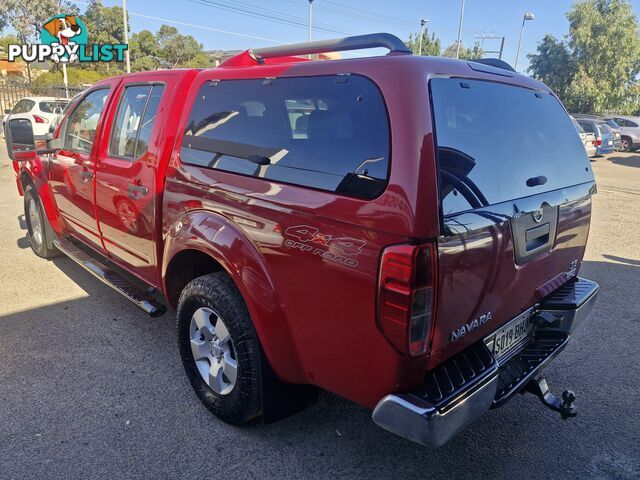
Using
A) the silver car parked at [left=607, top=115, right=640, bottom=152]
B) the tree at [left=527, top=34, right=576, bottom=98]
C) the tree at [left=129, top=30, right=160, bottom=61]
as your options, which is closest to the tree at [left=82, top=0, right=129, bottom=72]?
the tree at [left=129, top=30, right=160, bottom=61]

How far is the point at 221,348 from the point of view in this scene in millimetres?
2732

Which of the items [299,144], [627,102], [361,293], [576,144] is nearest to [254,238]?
[299,144]

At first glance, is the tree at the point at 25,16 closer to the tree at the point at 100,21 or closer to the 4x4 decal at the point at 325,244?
the tree at the point at 100,21

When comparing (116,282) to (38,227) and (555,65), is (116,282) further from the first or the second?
(555,65)

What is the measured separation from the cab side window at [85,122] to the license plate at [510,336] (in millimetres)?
3395

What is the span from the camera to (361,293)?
1937 millimetres

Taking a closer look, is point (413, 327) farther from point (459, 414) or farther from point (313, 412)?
point (313, 412)

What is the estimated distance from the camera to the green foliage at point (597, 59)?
30391 mm

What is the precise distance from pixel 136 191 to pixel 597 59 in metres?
35.9

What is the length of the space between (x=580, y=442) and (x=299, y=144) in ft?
7.48

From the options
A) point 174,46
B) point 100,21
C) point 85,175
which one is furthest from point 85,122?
point 174,46

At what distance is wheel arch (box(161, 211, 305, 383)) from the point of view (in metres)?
2.32

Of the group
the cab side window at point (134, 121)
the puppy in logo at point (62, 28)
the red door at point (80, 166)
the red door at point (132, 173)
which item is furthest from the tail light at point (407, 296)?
the puppy in logo at point (62, 28)

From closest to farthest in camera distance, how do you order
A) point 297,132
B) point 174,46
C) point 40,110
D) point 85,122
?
1. point 297,132
2. point 85,122
3. point 40,110
4. point 174,46
